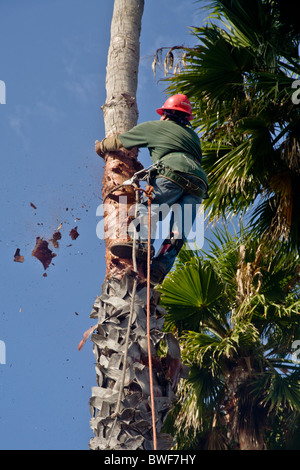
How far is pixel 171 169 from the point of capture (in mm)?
6160

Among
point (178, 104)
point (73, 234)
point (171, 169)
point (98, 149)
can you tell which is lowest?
point (73, 234)

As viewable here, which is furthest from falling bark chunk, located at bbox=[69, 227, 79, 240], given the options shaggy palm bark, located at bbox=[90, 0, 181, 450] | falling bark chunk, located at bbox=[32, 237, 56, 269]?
shaggy palm bark, located at bbox=[90, 0, 181, 450]

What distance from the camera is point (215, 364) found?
30.5 ft

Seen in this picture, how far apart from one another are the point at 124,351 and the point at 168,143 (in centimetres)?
224

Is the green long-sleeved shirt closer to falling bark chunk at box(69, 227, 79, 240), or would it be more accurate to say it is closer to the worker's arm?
the worker's arm

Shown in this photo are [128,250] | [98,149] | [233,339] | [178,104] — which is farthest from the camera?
[233,339]

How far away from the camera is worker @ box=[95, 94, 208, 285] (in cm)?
612

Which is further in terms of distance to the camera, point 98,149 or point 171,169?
Answer: point 98,149

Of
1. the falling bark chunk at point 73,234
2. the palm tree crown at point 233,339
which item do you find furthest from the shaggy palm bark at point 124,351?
the palm tree crown at point 233,339

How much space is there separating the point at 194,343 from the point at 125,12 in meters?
4.53

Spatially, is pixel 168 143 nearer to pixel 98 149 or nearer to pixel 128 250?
pixel 98 149

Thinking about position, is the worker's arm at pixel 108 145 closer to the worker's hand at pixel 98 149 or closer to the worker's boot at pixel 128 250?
the worker's hand at pixel 98 149

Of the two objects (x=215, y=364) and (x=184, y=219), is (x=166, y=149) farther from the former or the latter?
(x=215, y=364)

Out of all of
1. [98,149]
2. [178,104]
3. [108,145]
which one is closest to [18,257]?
[98,149]
